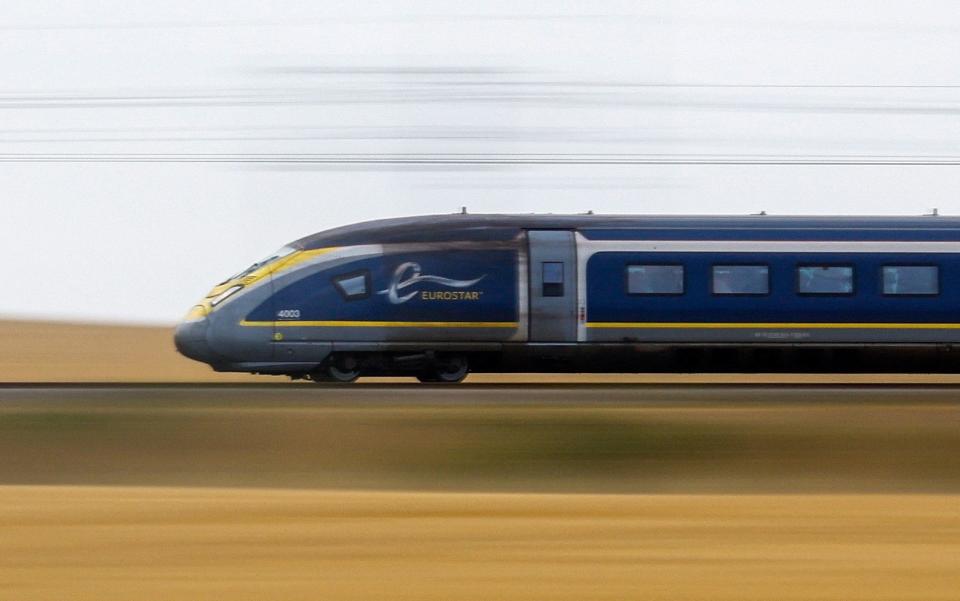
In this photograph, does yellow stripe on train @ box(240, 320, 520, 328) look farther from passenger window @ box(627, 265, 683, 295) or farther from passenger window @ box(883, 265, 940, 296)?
passenger window @ box(883, 265, 940, 296)

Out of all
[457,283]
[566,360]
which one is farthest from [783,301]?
[457,283]

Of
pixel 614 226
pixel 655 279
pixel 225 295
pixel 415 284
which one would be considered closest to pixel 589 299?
pixel 655 279

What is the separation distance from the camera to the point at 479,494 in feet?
35.1

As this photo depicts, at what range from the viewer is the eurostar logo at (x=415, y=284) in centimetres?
1847

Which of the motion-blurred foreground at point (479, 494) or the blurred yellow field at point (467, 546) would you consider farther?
the motion-blurred foreground at point (479, 494)

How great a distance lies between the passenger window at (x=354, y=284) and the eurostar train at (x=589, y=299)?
0.02 m

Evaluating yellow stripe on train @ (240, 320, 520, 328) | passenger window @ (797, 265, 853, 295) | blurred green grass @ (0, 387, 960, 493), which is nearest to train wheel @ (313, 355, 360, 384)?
yellow stripe on train @ (240, 320, 520, 328)

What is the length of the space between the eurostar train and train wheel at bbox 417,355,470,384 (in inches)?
1.1

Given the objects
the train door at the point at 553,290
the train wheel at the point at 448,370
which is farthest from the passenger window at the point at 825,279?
the train wheel at the point at 448,370

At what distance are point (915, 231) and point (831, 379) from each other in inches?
192

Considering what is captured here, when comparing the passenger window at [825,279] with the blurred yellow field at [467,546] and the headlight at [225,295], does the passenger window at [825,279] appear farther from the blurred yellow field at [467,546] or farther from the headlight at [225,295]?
the blurred yellow field at [467,546]

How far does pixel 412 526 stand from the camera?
355 inches

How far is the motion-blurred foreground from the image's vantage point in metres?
7.72

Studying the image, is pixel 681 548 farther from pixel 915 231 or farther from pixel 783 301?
pixel 915 231
